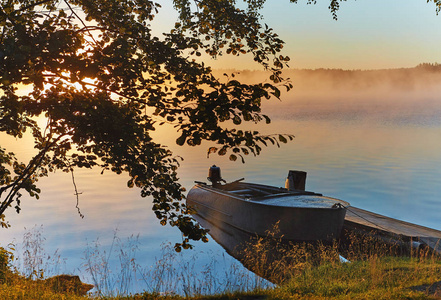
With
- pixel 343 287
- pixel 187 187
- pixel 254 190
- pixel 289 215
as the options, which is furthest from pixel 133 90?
pixel 187 187

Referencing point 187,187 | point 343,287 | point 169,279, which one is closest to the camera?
point 343,287

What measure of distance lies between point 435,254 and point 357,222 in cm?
533

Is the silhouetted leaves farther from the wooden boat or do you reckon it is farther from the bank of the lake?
the wooden boat

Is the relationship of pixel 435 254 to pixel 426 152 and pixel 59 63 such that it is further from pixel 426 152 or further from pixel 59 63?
pixel 426 152

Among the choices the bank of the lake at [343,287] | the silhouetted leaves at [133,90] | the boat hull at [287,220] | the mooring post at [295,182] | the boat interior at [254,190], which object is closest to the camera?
the silhouetted leaves at [133,90]

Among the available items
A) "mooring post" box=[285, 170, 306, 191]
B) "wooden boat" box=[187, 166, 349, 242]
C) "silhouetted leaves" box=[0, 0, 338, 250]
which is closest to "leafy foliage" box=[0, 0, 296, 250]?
"silhouetted leaves" box=[0, 0, 338, 250]

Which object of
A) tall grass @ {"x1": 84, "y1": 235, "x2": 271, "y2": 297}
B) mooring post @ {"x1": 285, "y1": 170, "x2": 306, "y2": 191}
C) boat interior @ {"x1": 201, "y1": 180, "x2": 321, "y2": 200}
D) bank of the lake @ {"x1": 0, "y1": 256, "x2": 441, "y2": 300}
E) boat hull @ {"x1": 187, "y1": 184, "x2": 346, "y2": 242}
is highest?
mooring post @ {"x1": 285, "y1": 170, "x2": 306, "y2": 191}

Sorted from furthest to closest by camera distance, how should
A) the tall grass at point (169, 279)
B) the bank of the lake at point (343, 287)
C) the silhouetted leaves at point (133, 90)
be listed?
the tall grass at point (169, 279), the bank of the lake at point (343, 287), the silhouetted leaves at point (133, 90)

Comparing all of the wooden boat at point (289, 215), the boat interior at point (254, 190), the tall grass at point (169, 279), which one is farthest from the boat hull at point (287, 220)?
the tall grass at point (169, 279)

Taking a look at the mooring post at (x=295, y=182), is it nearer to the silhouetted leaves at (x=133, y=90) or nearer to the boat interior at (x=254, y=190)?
the boat interior at (x=254, y=190)

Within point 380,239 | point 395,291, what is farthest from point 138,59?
point 380,239

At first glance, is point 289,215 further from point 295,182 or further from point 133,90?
point 133,90

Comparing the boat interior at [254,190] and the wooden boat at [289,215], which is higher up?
the boat interior at [254,190]

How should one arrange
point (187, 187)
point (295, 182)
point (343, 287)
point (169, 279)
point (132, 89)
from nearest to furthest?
point (132, 89) < point (343, 287) < point (169, 279) < point (295, 182) < point (187, 187)
